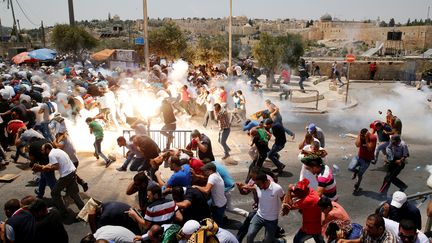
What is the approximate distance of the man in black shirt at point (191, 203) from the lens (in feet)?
17.6

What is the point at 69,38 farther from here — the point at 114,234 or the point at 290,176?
the point at 114,234

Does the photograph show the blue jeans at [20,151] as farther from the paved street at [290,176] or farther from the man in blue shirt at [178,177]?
the man in blue shirt at [178,177]

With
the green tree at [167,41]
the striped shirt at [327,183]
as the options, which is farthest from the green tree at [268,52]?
the striped shirt at [327,183]

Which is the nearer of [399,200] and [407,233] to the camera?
[407,233]

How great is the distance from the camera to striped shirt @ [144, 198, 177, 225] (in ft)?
16.4

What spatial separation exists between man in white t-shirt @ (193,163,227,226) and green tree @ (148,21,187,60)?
24259mm

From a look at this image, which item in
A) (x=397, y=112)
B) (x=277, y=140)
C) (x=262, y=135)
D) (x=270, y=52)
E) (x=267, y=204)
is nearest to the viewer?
(x=267, y=204)

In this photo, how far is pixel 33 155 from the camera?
732 centimetres

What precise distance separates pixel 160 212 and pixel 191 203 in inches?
21.4

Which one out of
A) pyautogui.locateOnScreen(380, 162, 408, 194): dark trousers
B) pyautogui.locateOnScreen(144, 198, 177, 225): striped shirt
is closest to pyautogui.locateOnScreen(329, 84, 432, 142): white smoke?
pyautogui.locateOnScreen(380, 162, 408, 194): dark trousers

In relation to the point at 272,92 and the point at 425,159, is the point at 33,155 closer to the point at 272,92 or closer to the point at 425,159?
the point at 425,159

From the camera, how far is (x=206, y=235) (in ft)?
14.0

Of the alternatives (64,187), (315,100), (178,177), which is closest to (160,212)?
(178,177)

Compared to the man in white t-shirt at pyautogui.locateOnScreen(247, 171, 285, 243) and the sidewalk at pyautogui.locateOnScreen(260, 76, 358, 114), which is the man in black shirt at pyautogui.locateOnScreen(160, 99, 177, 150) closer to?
the man in white t-shirt at pyautogui.locateOnScreen(247, 171, 285, 243)
